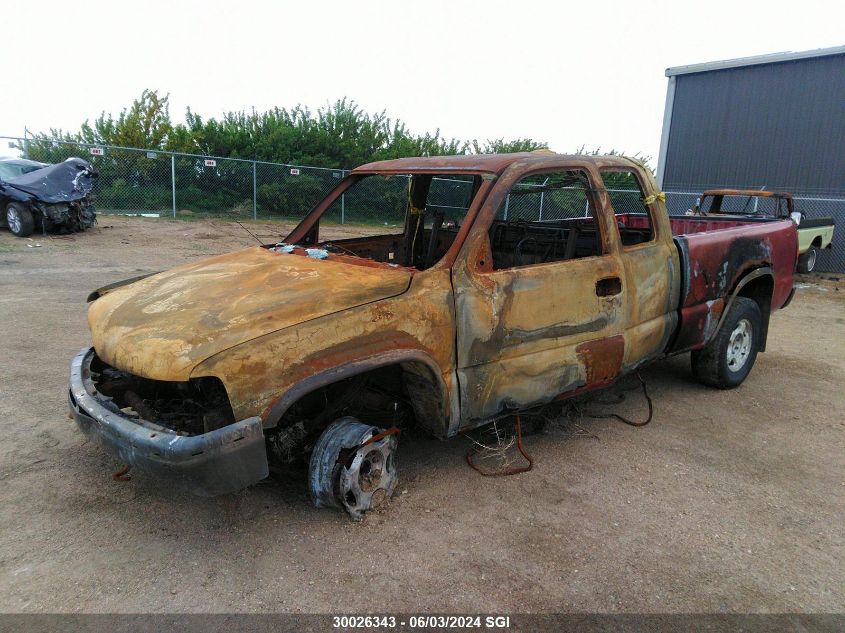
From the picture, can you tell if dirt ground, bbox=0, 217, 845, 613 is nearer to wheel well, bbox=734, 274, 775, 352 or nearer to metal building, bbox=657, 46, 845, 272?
wheel well, bbox=734, 274, 775, 352

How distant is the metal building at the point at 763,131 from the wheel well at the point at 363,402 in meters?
13.7

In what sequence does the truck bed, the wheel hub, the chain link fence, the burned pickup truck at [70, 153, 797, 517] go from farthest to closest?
the chain link fence → the truck bed → the wheel hub → the burned pickup truck at [70, 153, 797, 517]

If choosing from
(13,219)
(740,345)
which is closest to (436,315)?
(740,345)

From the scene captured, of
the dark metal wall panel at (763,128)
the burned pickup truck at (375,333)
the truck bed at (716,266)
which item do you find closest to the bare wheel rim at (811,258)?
the dark metal wall panel at (763,128)

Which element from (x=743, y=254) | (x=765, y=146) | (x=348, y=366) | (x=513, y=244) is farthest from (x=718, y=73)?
(x=348, y=366)

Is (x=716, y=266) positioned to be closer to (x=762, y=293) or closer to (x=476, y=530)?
(x=762, y=293)

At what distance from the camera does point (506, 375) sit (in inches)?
133

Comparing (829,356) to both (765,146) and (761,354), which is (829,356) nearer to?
(761,354)

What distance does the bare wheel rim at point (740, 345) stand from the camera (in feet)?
16.6

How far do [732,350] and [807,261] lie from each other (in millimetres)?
9390

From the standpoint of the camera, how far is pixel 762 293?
5.32 meters

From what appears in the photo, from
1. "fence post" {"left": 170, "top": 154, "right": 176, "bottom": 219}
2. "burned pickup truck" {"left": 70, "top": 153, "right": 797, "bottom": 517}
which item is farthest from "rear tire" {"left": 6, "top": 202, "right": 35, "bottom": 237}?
"burned pickup truck" {"left": 70, "top": 153, "right": 797, "bottom": 517}

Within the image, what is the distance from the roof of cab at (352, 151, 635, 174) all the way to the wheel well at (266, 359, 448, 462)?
49.6 inches

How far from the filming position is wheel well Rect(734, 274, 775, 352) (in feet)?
17.2
